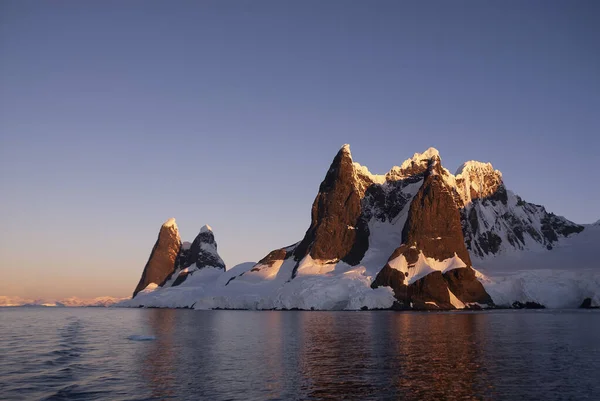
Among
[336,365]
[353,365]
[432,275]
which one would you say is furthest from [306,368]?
[432,275]

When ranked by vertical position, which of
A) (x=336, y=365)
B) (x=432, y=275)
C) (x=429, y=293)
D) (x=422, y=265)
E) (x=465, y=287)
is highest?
(x=422, y=265)

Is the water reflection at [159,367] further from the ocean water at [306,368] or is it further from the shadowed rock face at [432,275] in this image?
the shadowed rock face at [432,275]

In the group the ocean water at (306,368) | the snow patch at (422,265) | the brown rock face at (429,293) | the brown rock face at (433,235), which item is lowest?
the ocean water at (306,368)

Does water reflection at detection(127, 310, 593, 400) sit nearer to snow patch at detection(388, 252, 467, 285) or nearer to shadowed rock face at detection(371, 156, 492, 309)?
shadowed rock face at detection(371, 156, 492, 309)

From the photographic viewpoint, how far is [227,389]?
1357 inches

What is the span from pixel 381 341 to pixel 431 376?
81.2 ft

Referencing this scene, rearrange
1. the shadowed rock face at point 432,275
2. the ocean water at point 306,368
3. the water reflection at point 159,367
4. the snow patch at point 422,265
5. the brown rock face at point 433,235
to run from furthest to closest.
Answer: the brown rock face at point 433,235, the snow patch at point 422,265, the shadowed rock face at point 432,275, the water reflection at point 159,367, the ocean water at point 306,368

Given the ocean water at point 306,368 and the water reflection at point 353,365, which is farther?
the water reflection at point 353,365

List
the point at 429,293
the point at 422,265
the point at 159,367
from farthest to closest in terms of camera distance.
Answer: the point at 422,265 → the point at 429,293 → the point at 159,367

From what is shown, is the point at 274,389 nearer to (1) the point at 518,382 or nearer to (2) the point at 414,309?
(1) the point at 518,382

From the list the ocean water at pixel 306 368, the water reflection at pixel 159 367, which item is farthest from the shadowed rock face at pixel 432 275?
the water reflection at pixel 159 367

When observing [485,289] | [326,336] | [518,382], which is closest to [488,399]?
[518,382]

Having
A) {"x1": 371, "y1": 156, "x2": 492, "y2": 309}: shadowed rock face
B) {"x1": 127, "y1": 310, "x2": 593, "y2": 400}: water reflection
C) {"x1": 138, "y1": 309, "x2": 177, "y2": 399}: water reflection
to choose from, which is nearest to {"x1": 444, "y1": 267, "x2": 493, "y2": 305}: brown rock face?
{"x1": 371, "y1": 156, "x2": 492, "y2": 309}: shadowed rock face

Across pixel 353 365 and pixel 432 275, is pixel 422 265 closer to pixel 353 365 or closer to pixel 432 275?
pixel 432 275
